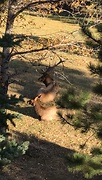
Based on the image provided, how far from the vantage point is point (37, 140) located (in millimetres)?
12492

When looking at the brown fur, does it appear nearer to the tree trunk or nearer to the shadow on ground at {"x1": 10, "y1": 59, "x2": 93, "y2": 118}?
the shadow on ground at {"x1": 10, "y1": 59, "x2": 93, "y2": 118}

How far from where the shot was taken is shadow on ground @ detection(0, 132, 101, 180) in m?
10.2

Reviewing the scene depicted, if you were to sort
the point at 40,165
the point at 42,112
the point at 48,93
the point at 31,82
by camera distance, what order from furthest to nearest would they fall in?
the point at 31,82 < the point at 48,93 < the point at 42,112 < the point at 40,165

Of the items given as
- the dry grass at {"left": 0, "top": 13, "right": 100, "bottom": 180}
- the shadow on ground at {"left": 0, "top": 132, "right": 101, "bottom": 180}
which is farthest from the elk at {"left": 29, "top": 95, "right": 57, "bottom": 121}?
the shadow on ground at {"left": 0, "top": 132, "right": 101, "bottom": 180}

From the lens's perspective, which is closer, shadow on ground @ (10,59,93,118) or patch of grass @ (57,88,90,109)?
patch of grass @ (57,88,90,109)

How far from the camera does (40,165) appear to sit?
10930mm

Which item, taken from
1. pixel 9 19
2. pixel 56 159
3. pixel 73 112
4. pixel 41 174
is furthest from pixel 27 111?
pixel 73 112

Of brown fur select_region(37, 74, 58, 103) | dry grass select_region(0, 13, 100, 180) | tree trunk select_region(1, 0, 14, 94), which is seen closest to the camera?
tree trunk select_region(1, 0, 14, 94)

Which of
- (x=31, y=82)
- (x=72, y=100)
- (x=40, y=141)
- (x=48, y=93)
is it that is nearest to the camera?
(x=72, y=100)

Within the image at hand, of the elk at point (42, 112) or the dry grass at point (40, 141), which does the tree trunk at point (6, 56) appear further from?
the elk at point (42, 112)

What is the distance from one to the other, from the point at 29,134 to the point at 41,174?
2489 millimetres

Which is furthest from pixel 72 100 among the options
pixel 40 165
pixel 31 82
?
pixel 31 82

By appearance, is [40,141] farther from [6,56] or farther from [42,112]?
[6,56]

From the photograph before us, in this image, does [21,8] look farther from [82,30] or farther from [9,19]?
[82,30]
